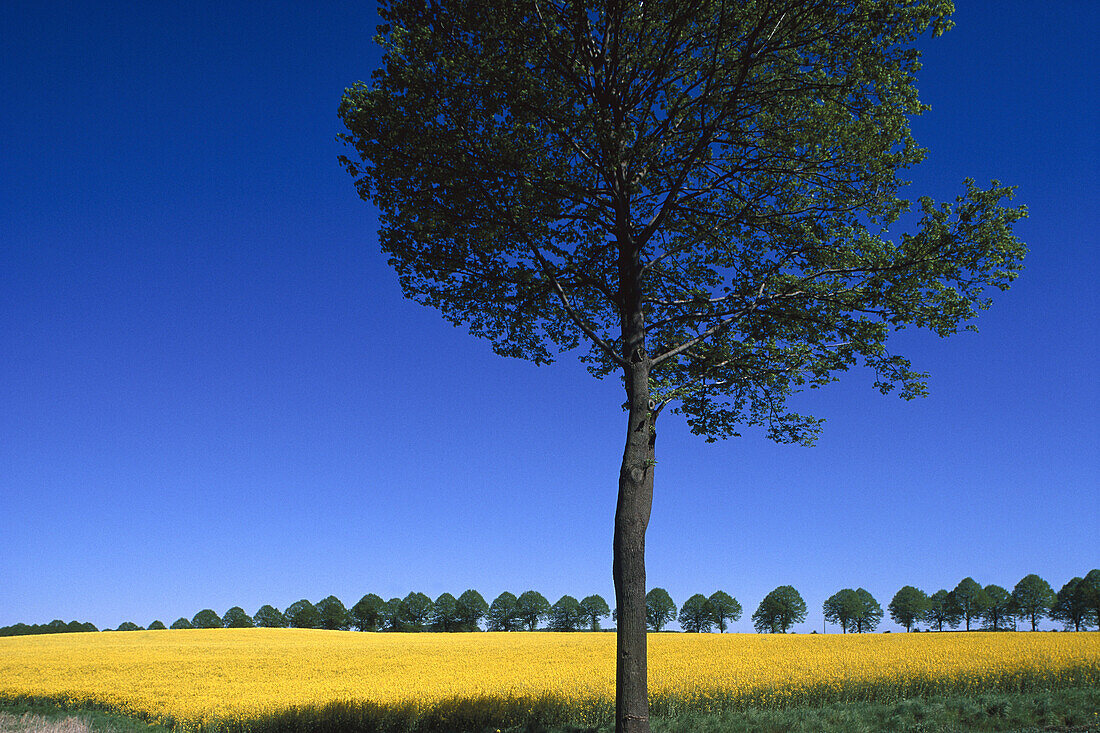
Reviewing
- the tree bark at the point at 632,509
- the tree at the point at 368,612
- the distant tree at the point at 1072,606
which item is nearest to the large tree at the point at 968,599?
the distant tree at the point at 1072,606

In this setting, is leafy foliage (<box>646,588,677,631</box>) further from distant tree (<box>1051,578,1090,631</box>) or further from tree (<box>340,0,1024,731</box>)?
tree (<box>340,0,1024,731</box>)

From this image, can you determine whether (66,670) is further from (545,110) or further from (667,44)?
(667,44)

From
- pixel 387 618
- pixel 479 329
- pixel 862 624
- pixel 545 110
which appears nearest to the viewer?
pixel 545 110

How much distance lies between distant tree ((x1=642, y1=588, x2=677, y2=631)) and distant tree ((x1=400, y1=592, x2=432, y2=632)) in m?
33.1

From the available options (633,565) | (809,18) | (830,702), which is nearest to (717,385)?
(633,565)

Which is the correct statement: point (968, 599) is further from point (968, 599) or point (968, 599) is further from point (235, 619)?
point (235, 619)

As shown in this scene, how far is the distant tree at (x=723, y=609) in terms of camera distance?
92562 millimetres

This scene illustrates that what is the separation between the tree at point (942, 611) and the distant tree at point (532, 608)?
53.2 meters

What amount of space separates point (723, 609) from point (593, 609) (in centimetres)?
1934

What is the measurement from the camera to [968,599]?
86875 mm

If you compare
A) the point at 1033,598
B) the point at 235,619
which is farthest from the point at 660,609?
the point at 235,619

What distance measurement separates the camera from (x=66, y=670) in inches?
1154

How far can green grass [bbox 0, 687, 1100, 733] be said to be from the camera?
13.4 meters

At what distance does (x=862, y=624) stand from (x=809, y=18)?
332 ft
